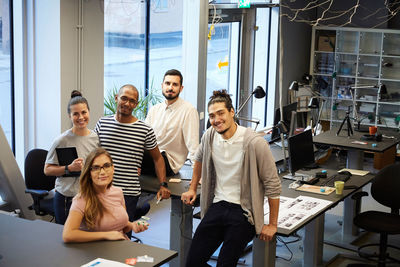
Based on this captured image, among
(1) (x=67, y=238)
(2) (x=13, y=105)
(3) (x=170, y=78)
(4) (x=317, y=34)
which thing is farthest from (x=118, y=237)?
(4) (x=317, y=34)

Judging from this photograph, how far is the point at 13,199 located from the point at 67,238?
2419 millimetres

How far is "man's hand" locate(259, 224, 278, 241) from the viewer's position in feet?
12.3

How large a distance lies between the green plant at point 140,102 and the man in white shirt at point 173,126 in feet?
6.20

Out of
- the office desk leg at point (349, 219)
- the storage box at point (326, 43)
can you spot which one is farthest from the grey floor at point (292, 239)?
the storage box at point (326, 43)

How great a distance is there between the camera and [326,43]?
34.5 feet

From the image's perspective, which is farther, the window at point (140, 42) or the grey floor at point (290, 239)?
the window at point (140, 42)

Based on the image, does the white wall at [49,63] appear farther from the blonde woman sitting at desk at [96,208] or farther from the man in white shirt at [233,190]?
the blonde woman sitting at desk at [96,208]

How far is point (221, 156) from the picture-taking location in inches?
151

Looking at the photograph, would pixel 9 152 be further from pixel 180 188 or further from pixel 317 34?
pixel 317 34

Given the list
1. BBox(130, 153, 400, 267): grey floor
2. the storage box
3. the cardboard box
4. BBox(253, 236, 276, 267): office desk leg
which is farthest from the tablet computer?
the storage box

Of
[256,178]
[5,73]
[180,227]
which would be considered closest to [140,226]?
[256,178]

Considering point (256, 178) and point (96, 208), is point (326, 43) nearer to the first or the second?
point (256, 178)

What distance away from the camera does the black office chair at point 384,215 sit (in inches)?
197

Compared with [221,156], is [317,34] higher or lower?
higher
